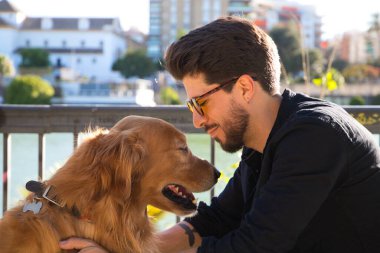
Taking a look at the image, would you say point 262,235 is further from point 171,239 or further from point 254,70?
point 171,239

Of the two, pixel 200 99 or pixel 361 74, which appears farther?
pixel 361 74

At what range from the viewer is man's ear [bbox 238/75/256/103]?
2574 millimetres

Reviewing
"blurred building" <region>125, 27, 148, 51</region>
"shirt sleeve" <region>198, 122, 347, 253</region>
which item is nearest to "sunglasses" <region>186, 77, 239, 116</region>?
"shirt sleeve" <region>198, 122, 347, 253</region>

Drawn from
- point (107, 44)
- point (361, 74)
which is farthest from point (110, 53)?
point (361, 74)

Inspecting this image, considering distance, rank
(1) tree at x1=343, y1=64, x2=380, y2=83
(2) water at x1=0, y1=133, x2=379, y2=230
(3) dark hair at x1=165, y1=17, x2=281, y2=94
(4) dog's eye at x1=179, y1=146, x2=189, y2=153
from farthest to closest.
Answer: (1) tree at x1=343, y1=64, x2=380, y2=83 < (2) water at x1=0, y1=133, x2=379, y2=230 < (4) dog's eye at x1=179, y1=146, x2=189, y2=153 < (3) dark hair at x1=165, y1=17, x2=281, y2=94

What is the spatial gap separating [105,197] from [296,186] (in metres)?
0.96

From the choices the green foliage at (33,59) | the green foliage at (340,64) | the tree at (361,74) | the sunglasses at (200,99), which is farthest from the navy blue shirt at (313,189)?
the green foliage at (33,59)

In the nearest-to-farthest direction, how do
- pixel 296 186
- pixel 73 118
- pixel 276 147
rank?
pixel 296 186, pixel 276 147, pixel 73 118

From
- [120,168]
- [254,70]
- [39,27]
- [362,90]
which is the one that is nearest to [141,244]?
[120,168]

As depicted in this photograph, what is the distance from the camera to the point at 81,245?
2.79 meters

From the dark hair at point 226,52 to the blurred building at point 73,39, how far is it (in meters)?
101

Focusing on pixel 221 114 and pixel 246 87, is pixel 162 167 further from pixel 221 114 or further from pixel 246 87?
pixel 246 87

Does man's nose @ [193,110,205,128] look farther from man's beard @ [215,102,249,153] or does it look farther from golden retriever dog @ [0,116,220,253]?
golden retriever dog @ [0,116,220,253]

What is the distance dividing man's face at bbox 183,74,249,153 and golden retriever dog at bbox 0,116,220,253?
45 centimetres
